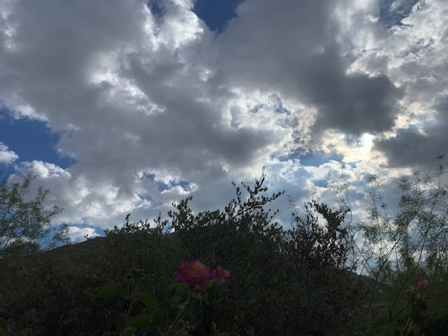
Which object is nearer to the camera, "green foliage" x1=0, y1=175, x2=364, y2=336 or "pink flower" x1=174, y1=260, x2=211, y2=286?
"pink flower" x1=174, y1=260, x2=211, y2=286

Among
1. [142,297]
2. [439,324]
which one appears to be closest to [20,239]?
[439,324]

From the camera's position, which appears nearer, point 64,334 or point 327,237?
point 64,334

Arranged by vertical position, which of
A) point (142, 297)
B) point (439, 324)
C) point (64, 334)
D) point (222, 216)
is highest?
point (222, 216)

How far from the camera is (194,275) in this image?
211 centimetres

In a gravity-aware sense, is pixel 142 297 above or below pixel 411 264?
below

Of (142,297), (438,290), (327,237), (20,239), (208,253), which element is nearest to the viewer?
(142,297)

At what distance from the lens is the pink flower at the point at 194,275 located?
2.10m

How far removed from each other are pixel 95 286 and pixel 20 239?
636 inches

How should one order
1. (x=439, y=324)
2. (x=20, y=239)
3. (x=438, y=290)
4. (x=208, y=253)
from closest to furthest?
(x=208, y=253)
(x=439, y=324)
(x=438, y=290)
(x=20, y=239)

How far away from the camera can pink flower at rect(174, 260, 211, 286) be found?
6.89 ft

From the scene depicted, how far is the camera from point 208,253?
6801 millimetres

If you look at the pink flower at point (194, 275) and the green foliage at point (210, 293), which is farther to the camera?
the green foliage at point (210, 293)

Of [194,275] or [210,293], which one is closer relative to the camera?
[194,275]

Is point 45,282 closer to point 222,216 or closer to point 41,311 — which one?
point 41,311
